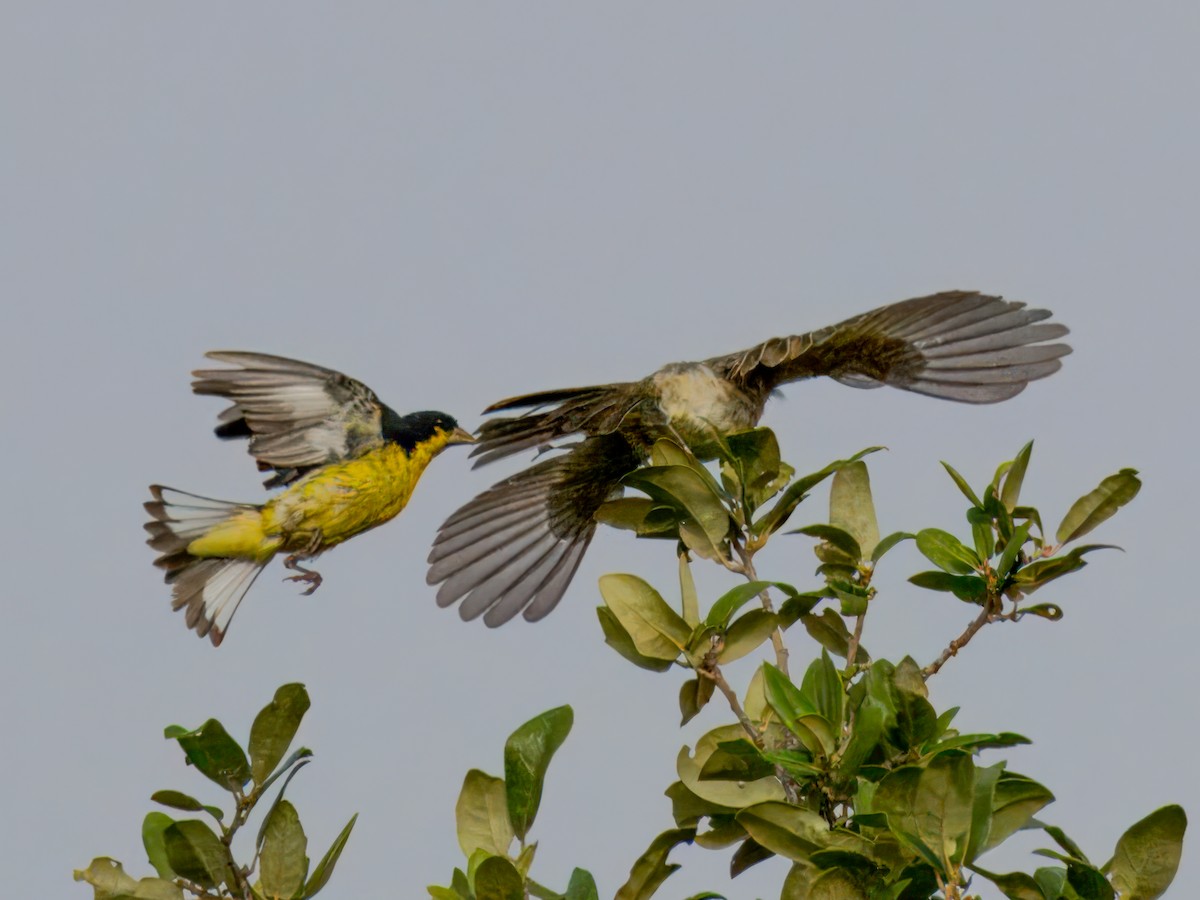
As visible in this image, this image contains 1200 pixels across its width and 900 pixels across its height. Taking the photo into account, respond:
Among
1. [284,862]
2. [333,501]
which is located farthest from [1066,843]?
[333,501]

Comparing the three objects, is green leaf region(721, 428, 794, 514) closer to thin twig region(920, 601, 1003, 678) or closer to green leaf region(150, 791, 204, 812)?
thin twig region(920, 601, 1003, 678)

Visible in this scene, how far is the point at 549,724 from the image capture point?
9.22ft

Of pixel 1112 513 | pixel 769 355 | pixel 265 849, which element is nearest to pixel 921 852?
pixel 1112 513

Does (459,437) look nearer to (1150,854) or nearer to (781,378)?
(781,378)

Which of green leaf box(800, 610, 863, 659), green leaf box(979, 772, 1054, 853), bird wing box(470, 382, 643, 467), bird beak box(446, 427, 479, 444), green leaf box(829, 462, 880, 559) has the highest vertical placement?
bird beak box(446, 427, 479, 444)

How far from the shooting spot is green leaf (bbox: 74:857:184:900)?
2840 millimetres

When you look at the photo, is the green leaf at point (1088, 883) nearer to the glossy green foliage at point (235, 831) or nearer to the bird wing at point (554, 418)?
the glossy green foliage at point (235, 831)

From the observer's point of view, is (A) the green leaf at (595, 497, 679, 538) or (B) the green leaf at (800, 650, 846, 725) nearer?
(B) the green leaf at (800, 650, 846, 725)

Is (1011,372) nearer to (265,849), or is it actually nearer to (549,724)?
(549,724)

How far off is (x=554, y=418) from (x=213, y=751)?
268 cm

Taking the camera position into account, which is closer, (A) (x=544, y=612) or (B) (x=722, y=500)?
(B) (x=722, y=500)

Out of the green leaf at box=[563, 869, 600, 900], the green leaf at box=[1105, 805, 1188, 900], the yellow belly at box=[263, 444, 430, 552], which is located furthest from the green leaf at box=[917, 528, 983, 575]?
the yellow belly at box=[263, 444, 430, 552]

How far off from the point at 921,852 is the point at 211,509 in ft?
13.9

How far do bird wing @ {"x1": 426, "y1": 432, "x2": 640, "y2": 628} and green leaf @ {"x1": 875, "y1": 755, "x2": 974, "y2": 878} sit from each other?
345cm
